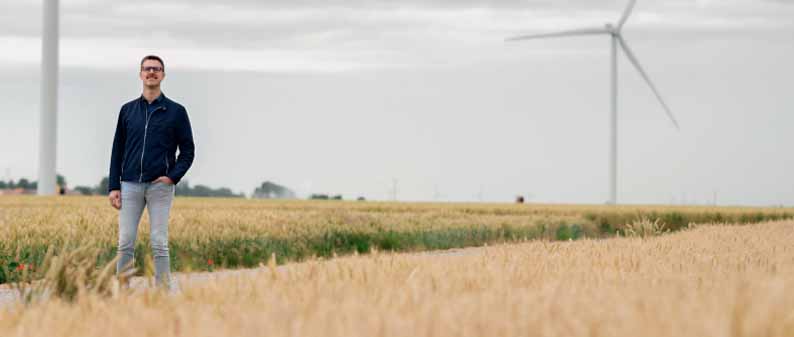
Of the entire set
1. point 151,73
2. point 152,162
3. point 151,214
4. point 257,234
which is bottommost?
point 257,234

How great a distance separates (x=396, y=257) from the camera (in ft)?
27.2

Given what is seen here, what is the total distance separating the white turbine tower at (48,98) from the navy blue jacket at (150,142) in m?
40.0

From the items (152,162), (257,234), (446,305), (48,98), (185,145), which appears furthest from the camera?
(48,98)

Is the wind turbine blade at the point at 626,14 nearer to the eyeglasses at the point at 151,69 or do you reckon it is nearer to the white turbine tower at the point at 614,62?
the white turbine tower at the point at 614,62

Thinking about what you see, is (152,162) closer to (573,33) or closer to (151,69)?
(151,69)

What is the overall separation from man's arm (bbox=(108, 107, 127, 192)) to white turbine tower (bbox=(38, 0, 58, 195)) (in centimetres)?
3990

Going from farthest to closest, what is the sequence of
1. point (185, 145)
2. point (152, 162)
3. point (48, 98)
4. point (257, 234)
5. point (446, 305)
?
point (48, 98) → point (257, 234) → point (185, 145) → point (152, 162) → point (446, 305)

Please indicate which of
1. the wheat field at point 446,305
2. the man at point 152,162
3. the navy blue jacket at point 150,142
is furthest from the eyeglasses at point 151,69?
the wheat field at point 446,305

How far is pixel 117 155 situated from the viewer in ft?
33.5

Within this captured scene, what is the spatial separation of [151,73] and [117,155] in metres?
1.02

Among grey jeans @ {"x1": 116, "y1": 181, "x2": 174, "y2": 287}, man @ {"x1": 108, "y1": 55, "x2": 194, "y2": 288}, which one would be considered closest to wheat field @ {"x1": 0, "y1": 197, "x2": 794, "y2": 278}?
grey jeans @ {"x1": 116, "y1": 181, "x2": 174, "y2": 287}

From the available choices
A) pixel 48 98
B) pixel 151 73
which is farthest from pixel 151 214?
pixel 48 98

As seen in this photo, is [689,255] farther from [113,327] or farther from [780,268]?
[113,327]

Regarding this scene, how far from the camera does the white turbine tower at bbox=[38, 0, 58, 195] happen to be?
155 ft
